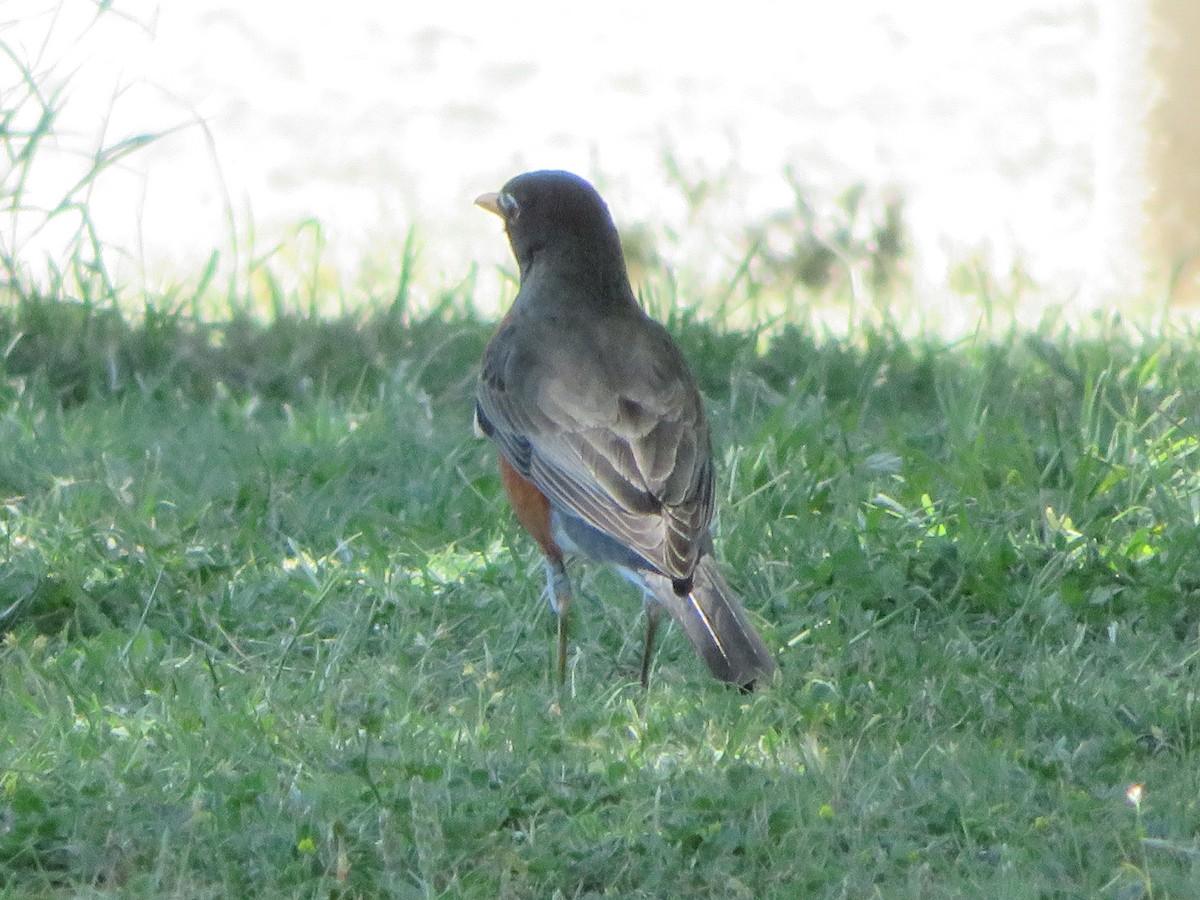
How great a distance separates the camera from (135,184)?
37.1 ft

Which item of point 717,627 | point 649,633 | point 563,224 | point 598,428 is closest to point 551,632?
point 649,633

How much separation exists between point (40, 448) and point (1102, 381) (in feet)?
11.9

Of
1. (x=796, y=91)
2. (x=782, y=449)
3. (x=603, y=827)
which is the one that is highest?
(x=796, y=91)

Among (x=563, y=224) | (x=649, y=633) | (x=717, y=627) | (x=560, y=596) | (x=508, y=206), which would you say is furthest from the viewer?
(x=508, y=206)

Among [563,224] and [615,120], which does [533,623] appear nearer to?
[563,224]

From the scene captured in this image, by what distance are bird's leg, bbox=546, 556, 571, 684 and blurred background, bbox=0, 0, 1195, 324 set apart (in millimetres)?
3281

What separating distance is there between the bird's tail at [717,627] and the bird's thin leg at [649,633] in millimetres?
80

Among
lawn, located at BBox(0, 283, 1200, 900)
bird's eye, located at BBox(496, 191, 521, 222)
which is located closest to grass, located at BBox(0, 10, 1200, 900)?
lawn, located at BBox(0, 283, 1200, 900)

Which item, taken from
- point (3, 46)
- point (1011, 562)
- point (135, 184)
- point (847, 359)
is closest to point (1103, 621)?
point (1011, 562)

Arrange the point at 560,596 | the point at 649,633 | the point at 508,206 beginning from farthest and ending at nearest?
the point at 508,206
the point at 560,596
the point at 649,633

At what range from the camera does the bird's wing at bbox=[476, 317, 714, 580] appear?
4996 mm

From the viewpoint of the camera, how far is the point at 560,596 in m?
5.19

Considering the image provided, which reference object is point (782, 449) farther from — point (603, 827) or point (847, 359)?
point (603, 827)

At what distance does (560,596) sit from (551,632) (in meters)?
0.23
